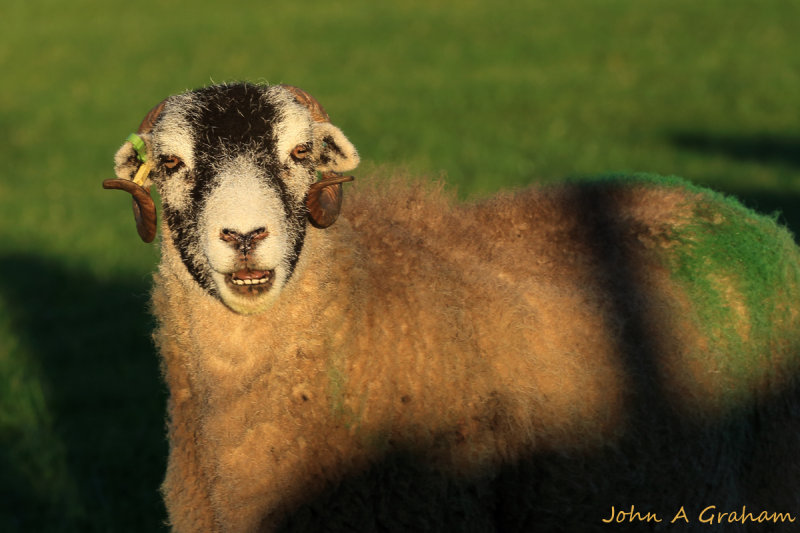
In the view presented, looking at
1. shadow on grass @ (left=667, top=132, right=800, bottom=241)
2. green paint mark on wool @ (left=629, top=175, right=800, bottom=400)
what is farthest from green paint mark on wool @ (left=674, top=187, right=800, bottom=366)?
shadow on grass @ (left=667, top=132, right=800, bottom=241)

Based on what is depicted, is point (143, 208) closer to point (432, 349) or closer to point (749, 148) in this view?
point (432, 349)

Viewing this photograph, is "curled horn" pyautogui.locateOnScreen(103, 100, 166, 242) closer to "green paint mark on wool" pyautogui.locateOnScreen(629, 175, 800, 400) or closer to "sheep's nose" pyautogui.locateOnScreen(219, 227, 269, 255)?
"sheep's nose" pyautogui.locateOnScreen(219, 227, 269, 255)

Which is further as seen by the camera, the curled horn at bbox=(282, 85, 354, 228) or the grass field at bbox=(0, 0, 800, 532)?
the grass field at bbox=(0, 0, 800, 532)

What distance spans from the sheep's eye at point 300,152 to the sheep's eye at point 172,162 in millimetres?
459

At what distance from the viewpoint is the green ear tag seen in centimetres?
458

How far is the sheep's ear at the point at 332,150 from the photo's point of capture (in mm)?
4680

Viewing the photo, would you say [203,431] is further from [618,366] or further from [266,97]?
[618,366]

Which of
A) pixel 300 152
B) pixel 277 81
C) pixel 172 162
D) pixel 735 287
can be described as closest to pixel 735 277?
pixel 735 287

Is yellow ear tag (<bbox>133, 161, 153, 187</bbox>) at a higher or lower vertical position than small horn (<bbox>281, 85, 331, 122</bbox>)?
lower

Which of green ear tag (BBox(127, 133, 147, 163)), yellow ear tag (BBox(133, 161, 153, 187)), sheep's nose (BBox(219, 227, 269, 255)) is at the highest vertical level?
green ear tag (BBox(127, 133, 147, 163))

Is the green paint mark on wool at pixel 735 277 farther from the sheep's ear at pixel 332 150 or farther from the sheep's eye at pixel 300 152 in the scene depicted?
the sheep's eye at pixel 300 152

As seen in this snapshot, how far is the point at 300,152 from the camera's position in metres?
4.54

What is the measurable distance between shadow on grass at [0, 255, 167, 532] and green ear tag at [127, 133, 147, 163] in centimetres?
141

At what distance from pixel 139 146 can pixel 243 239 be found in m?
0.80
